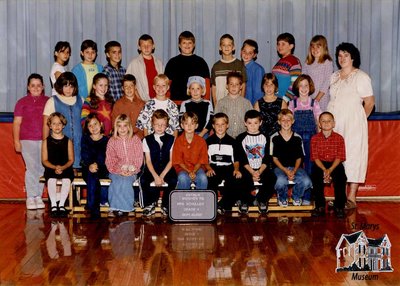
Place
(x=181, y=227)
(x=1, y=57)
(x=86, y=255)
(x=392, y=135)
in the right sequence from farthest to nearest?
(x=1, y=57) < (x=392, y=135) < (x=181, y=227) < (x=86, y=255)

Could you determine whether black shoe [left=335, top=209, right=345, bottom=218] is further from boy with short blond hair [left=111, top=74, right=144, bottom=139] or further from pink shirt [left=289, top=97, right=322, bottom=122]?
boy with short blond hair [left=111, top=74, right=144, bottom=139]

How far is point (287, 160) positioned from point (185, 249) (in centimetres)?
207

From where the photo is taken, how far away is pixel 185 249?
6141mm

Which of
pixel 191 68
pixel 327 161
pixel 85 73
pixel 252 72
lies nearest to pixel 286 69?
pixel 252 72

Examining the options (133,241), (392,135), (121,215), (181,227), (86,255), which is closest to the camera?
(86,255)

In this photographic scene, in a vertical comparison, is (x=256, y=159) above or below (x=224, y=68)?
below

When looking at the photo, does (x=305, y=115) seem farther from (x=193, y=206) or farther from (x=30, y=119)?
(x=30, y=119)

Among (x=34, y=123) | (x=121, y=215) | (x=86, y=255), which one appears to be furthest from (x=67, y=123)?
(x=86, y=255)

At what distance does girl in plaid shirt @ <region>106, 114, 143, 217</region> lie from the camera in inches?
299

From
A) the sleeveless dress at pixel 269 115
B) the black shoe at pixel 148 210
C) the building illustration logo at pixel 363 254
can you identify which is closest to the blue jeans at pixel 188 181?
the black shoe at pixel 148 210

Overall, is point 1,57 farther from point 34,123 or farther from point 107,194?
point 107,194

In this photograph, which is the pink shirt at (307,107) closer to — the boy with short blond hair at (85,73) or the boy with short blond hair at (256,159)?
the boy with short blond hair at (256,159)

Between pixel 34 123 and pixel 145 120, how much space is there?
120 centimetres

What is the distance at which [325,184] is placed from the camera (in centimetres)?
793
